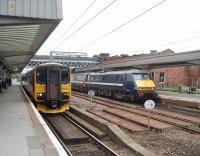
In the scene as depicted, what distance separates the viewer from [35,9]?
42.2 ft

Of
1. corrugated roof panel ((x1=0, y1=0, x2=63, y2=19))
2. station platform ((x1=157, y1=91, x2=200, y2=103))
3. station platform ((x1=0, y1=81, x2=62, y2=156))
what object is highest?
corrugated roof panel ((x1=0, y1=0, x2=63, y2=19))

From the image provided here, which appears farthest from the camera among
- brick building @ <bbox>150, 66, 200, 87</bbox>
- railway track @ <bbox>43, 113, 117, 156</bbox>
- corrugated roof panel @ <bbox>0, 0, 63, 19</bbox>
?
brick building @ <bbox>150, 66, 200, 87</bbox>

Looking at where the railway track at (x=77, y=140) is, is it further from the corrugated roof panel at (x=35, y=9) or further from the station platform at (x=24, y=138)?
the corrugated roof panel at (x=35, y=9)

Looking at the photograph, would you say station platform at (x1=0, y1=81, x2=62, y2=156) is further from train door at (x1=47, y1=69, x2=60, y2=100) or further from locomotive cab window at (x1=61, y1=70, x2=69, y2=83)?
locomotive cab window at (x1=61, y1=70, x2=69, y2=83)

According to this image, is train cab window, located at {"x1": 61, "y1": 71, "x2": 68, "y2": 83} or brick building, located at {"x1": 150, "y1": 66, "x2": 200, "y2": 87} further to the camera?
brick building, located at {"x1": 150, "y1": 66, "x2": 200, "y2": 87}

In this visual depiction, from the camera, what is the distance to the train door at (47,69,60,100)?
64.1 feet

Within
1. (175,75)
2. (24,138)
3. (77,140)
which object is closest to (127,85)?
(77,140)

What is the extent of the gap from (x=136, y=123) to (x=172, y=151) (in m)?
4.92

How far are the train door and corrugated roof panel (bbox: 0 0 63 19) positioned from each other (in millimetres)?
7247

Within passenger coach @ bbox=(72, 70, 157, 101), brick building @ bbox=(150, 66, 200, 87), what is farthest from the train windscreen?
brick building @ bbox=(150, 66, 200, 87)

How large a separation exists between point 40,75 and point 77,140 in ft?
24.5

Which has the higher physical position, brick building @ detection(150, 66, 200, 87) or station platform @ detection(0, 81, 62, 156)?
brick building @ detection(150, 66, 200, 87)

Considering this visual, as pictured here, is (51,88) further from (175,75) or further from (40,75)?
(175,75)

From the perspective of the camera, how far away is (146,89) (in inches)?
1039
